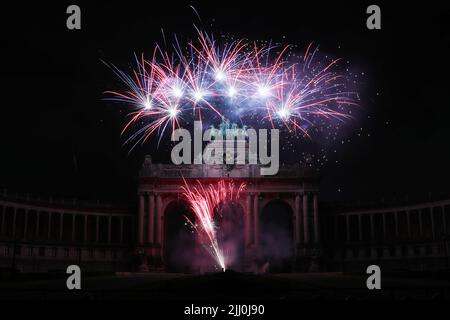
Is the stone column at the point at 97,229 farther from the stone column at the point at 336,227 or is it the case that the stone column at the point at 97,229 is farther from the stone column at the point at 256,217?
the stone column at the point at 336,227

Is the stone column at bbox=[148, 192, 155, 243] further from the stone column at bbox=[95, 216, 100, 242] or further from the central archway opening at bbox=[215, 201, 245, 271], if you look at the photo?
the central archway opening at bbox=[215, 201, 245, 271]

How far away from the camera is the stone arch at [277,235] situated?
89.1 metres

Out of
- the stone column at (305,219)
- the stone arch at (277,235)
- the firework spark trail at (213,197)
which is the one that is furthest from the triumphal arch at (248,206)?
the firework spark trail at (213,197)

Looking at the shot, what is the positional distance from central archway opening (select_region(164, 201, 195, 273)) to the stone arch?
11861 millimetres

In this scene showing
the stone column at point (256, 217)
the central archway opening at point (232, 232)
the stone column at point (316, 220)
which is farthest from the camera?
the central archway opening at point (232, 232)

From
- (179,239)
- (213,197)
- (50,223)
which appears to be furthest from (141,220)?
(50,223)

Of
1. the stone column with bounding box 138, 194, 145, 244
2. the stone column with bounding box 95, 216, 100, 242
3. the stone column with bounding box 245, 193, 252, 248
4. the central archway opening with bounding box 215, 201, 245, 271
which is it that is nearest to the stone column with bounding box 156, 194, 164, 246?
the stone column with bounding box 138, 194, 145, 244

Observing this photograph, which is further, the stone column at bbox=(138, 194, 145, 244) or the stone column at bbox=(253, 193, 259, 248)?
the stone column at bbox=(253, 193, 259, 248)

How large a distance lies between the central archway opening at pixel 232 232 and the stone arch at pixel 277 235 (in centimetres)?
349

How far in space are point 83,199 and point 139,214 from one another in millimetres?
12507

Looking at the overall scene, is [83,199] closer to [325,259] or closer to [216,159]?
[216,159]

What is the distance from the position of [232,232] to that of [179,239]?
30.1 feet

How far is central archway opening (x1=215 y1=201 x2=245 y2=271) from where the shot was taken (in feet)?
295

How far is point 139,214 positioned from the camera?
90.2 metres
